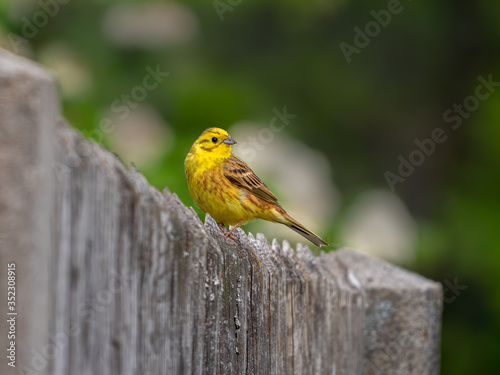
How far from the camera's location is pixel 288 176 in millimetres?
4910

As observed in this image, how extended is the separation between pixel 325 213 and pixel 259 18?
2.10m

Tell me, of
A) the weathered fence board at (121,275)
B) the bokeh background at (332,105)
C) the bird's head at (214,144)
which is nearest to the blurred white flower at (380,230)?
the bokeh background at (332,105)

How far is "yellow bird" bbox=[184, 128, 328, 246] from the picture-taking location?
4.46m

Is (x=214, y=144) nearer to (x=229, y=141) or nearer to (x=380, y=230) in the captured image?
(x=229, y=141)

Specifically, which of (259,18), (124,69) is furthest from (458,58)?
(124,69)

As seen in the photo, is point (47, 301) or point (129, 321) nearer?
point (47, 301)

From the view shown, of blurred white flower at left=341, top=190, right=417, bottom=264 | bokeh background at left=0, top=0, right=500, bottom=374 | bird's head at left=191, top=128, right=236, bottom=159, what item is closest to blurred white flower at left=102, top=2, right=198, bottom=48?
bokeh background at left=0, top=0, right=500, bottom=374

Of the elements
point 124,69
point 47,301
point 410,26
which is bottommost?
point 124,69

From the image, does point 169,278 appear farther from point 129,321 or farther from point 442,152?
point 442,152

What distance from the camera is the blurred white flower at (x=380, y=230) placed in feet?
16.4

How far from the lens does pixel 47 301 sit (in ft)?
3.85

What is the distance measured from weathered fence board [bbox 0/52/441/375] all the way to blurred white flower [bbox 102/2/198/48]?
297cm

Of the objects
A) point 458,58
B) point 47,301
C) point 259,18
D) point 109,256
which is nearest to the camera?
point 47,301

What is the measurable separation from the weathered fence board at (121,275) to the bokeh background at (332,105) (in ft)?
4.24
